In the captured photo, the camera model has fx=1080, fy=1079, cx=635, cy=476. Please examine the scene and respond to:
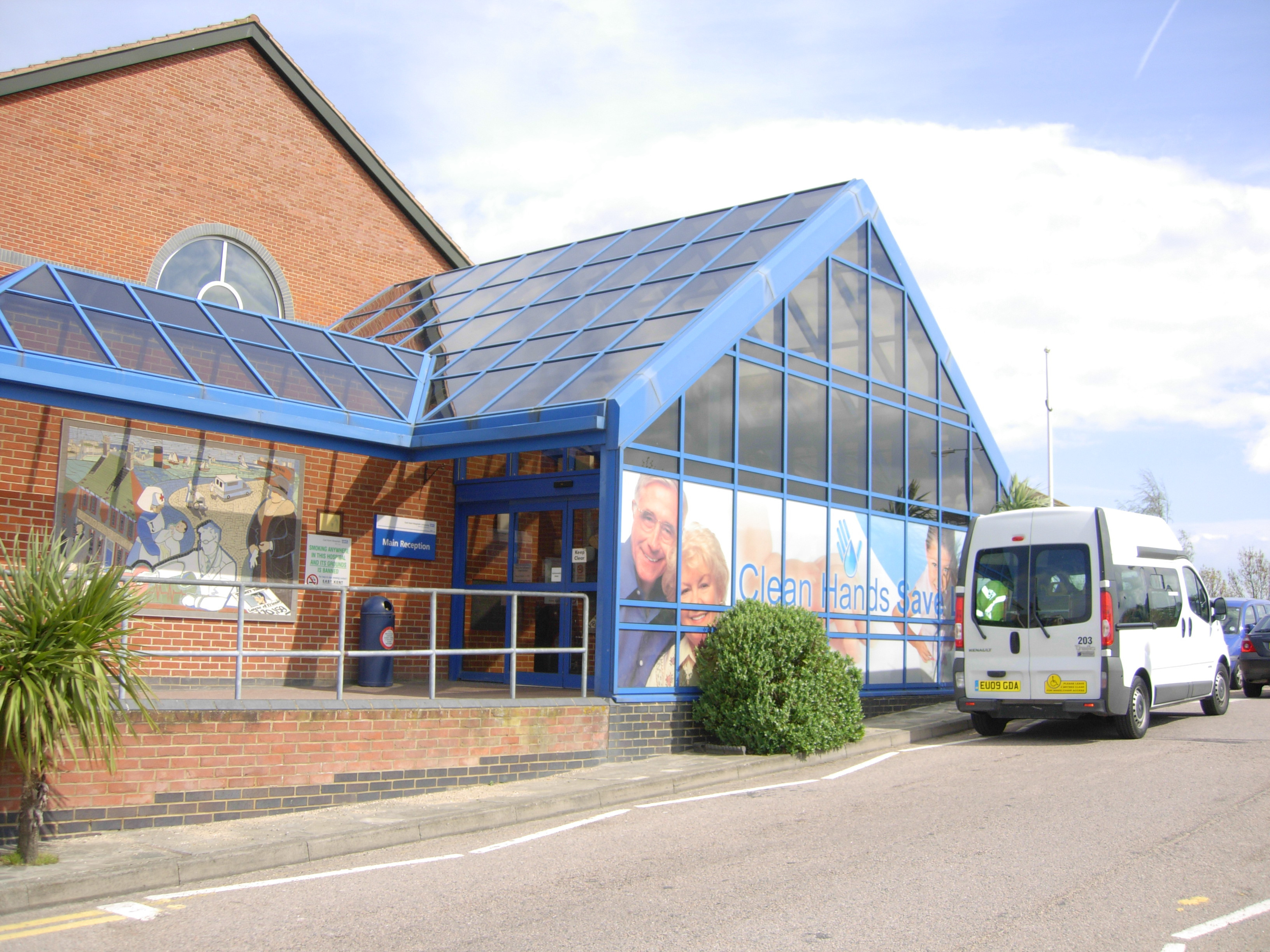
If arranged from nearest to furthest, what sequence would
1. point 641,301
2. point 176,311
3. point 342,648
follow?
point 342,648
point 176,311
point 641,301

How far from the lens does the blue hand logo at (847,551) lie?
15.2 m

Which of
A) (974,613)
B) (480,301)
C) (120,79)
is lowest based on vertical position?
(974,613)

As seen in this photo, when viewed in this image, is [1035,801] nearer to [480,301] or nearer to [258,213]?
[480,301]

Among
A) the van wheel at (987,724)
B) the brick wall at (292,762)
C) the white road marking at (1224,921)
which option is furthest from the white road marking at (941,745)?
the white road marking at (1224,921)

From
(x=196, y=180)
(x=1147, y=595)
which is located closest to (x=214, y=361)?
(x=196, y=180)

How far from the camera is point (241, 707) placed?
8922 millimetres

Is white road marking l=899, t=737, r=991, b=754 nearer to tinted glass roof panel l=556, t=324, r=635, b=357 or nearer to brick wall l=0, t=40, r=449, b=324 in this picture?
tinted glass roof panel l=556, t=324, r=635, b=357

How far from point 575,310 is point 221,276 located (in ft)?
23.9

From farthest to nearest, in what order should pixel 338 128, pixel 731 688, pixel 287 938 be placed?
pixel 338 128, pixel 731 688, pixel 287 938

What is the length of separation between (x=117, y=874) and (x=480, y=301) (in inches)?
474

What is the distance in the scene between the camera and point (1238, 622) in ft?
74.6

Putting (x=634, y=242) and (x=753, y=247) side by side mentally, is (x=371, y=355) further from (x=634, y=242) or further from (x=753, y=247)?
(x=753, y=247)

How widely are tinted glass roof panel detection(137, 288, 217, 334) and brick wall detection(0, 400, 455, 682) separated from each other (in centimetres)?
146

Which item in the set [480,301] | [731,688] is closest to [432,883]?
[731,688]
